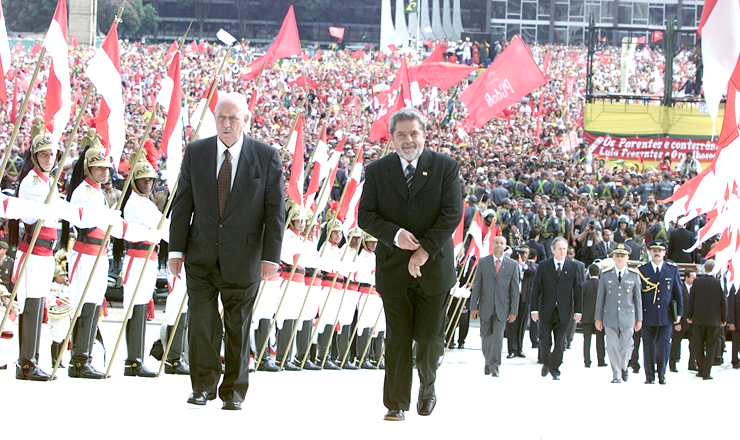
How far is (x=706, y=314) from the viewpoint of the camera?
16594 millimetres

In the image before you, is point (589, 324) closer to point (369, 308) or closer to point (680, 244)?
point (369, 308)

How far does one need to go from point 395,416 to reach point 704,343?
11.1 meters

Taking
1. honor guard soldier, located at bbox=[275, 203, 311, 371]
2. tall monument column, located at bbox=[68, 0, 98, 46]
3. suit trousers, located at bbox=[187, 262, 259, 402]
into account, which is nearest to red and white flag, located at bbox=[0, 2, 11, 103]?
suit trousers, located at bbox=[187, 262, 259, 402]

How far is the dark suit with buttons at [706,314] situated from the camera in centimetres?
1650

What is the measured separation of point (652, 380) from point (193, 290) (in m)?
9.37

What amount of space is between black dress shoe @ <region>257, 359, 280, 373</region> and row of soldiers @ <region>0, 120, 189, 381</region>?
2684 mm

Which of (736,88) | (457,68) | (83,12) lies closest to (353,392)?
(736,88)

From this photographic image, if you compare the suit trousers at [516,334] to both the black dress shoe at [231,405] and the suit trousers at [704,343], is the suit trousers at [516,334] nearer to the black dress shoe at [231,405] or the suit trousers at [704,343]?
the suit trousers at [704,343]

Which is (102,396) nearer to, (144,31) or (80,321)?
(80,321)

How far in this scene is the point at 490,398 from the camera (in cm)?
835

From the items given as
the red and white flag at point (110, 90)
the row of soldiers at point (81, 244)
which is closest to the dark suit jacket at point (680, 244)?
the row of soldiers at point (81, 244)

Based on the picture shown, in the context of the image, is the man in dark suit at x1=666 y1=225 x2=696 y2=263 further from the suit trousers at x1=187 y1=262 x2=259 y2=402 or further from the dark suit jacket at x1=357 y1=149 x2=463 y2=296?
the suit trousers at x1=187 y1=262 x2=259 y2=402

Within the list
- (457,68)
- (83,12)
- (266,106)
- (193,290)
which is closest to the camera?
(193,290)

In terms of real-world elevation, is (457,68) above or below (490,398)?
above
